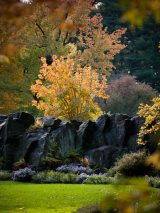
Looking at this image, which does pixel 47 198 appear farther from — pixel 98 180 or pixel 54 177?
pixel 54 177

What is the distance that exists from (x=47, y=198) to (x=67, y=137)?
8604mm

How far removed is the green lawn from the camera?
33.2 feet

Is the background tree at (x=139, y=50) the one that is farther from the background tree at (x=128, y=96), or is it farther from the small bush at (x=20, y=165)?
the small bush at (x=20, y=165)

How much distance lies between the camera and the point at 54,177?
1652 centimetres

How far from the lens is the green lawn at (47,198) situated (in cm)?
1011

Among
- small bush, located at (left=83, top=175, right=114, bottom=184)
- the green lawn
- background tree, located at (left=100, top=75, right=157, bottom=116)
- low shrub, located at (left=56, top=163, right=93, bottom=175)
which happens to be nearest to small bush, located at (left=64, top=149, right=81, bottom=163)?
low shrub, located at (left=56, top=163, right=93, bottom=175)

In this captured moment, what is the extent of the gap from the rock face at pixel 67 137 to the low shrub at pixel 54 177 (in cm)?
205

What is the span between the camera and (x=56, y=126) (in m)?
20.3

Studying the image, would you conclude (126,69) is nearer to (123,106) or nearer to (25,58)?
(123,106)

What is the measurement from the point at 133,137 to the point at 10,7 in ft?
57.6

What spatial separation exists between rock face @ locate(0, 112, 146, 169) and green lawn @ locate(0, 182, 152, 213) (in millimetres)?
4833

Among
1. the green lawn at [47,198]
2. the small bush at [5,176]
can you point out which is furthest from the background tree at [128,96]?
the green lawn at [47,198]

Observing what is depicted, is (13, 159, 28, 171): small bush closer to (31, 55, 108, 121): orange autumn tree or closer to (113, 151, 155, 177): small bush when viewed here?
(31, 55, 108, 121): orange autumn tree

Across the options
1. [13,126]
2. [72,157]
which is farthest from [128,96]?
[72,157]
